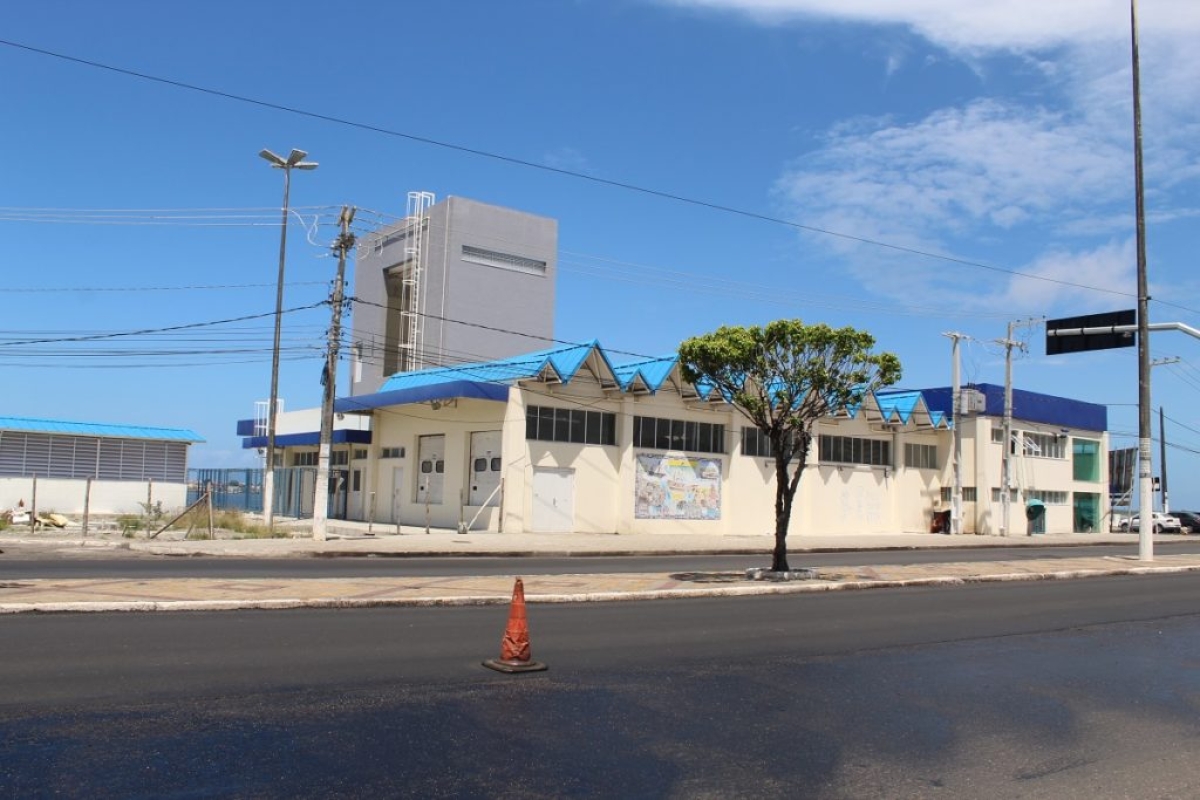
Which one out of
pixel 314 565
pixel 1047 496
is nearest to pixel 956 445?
pixel 1047 496

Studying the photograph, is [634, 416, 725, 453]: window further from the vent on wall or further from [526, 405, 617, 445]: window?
the vent on wall

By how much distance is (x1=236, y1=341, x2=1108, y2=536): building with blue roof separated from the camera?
1300 inches

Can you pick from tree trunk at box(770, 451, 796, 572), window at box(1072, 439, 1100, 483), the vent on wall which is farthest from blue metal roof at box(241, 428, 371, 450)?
window at box(1072, 439, 1100, 483)

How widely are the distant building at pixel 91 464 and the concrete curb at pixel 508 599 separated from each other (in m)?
27.3

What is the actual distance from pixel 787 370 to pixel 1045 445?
39.0 m

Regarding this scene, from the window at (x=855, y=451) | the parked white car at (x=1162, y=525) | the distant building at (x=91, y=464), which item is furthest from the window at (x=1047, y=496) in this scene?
the distant building at (x=91, y=464)

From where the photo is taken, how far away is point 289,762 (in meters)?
5.56

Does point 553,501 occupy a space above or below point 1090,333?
below

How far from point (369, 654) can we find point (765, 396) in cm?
1063

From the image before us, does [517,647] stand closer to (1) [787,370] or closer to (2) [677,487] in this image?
(1) [787,370]

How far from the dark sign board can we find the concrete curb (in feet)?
25.5

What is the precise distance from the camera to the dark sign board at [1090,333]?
25.9m

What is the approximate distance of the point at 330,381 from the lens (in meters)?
27.3

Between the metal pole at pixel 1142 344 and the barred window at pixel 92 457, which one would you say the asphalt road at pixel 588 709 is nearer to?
the metal pole at pixel 1142 344
